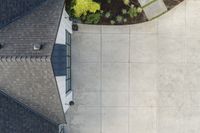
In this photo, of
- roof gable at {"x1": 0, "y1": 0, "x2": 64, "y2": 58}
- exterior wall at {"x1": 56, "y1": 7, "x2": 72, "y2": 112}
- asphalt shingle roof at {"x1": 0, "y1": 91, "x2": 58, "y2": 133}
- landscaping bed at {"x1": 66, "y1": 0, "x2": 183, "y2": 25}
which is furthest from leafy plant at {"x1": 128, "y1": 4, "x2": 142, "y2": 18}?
asphalt shingle roof at {"x1": 0, "y1": 91, "x2": 58, "y2": 133}

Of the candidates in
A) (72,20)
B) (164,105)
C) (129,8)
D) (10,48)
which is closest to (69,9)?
(72,20)

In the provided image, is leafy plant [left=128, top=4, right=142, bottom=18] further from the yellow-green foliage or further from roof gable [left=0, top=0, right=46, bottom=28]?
roof gable [left=0, top=0, right=46, bottom=28]

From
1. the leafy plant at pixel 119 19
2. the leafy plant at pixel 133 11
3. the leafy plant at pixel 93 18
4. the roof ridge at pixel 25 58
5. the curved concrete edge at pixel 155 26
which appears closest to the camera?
the roof ridge at pixel 25 58

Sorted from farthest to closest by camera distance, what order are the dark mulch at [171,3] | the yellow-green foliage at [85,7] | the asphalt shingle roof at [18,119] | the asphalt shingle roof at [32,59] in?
the dark mulch at [171,3], the yellow-green foliage at [85,7], the asphalt shingle roof at [18,119], the asphalt shingle roof at [32,59]

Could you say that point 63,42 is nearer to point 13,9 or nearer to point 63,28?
point 63,28

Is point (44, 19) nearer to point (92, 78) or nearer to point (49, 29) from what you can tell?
point (49, 29)

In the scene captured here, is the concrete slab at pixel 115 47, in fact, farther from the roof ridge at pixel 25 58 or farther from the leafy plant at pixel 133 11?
the roof ridge at pixel 25 58

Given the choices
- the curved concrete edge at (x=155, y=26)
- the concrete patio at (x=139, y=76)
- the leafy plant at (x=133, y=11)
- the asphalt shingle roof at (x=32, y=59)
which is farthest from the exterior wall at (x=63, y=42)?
the leafy plant at (x=133, y=11)
